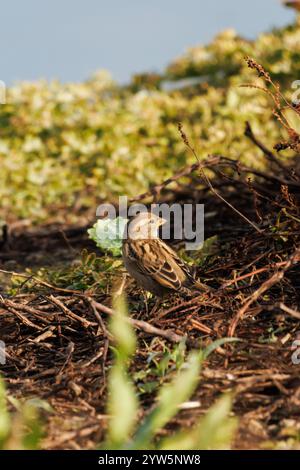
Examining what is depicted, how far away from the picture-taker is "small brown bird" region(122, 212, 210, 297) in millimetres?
5434

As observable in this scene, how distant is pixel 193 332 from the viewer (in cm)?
498

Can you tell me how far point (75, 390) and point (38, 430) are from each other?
606mm

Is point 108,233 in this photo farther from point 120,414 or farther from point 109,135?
point 109,135

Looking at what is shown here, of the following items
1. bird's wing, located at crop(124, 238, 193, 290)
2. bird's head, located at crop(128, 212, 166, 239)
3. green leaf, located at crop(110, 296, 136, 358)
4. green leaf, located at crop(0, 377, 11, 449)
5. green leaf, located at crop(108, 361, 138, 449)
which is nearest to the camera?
green leaf, located at crop(108, 361, 138, 449)

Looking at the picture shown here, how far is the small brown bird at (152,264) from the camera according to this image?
5.43 metres

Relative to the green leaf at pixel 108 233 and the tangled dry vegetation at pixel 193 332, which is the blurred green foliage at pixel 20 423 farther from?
the green leaf at pixel 108 233

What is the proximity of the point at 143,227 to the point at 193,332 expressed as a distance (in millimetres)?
1233

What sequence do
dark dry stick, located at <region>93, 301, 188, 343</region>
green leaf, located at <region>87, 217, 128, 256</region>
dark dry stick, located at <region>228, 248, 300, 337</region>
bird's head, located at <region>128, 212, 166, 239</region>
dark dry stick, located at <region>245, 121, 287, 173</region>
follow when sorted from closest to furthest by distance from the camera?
dark dry stick, located at <region>93, 301, 188, 343</region> < dark dry stick, located at <region>228, 248, 300, 337</region> < bird's head, located at <region>128, 212, 166, 239</region> < green leaf, located at <region>87, 217, 128, 256</region> < dark dry stick, located at <region>245, 121, 287, 173</region>

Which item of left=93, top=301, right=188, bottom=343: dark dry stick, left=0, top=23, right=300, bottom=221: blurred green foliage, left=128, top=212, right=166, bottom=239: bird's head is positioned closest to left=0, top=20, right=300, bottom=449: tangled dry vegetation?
left=93, top=301, right=188, bottom=343: dark dry stick

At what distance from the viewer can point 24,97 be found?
46.2 ft

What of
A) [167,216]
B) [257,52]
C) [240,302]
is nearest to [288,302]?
[240,302]

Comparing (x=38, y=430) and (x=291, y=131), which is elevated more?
(x=291, y=131)

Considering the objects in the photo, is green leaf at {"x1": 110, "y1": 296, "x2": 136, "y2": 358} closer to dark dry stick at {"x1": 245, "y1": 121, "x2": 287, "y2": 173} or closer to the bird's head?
the bird's head

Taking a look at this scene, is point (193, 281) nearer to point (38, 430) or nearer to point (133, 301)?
point (133, 301)
